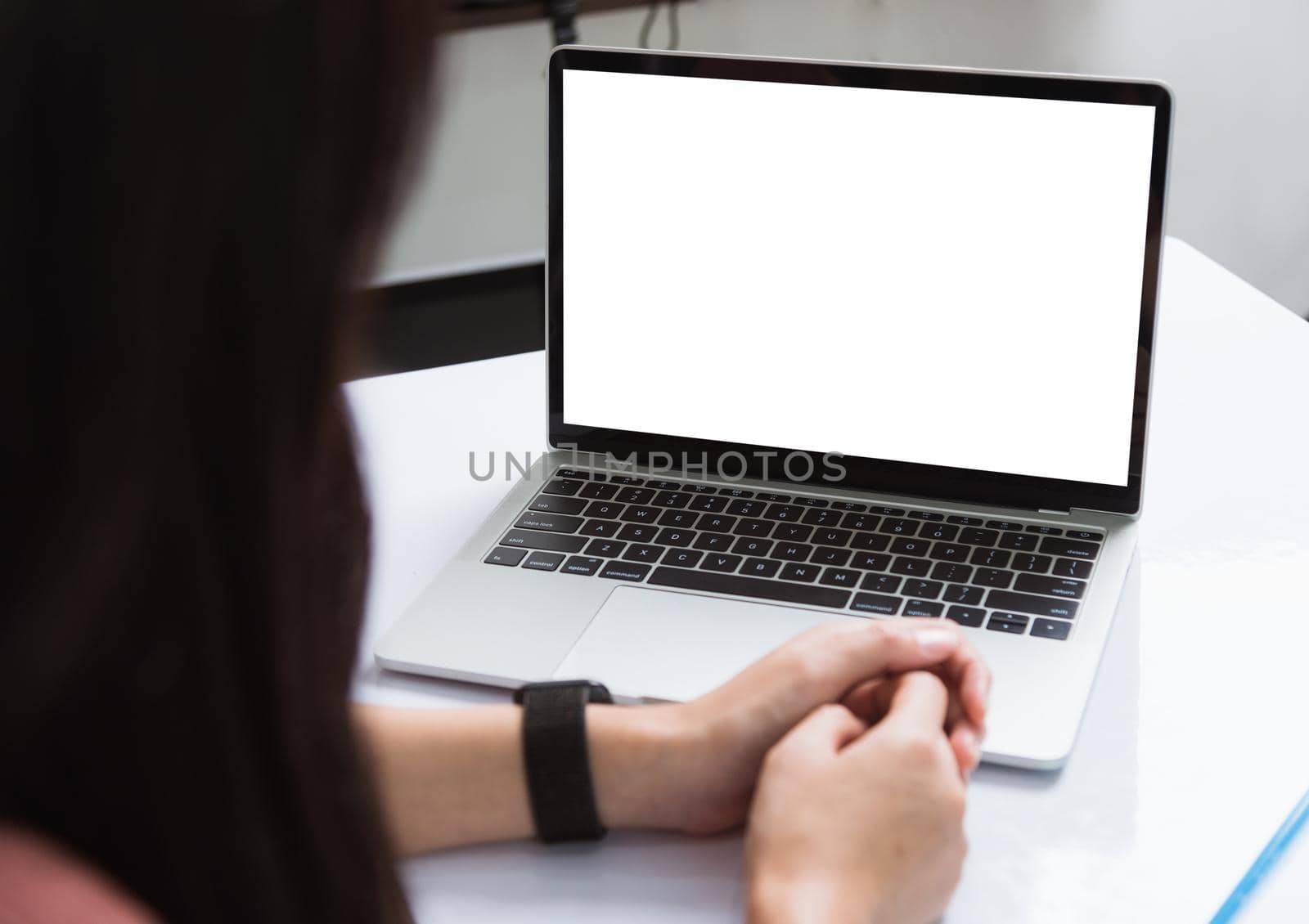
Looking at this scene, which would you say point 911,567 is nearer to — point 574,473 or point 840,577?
point 840,577

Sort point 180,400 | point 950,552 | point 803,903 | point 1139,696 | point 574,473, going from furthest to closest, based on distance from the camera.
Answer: point 574,473
point 950,552
point 1139,696
point 803,903
point 180,400

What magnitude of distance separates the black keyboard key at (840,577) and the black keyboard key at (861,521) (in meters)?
0.05

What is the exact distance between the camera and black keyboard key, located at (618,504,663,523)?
82 cm

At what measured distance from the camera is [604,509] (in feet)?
2.73

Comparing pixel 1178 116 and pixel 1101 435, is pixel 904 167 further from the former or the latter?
pixel 1178 116

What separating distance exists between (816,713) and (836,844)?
0.07 metres

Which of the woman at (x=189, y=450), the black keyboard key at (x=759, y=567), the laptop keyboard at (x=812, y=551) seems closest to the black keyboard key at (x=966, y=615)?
the laptop keyboard at (x=812, y=551)

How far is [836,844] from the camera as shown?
54 cm

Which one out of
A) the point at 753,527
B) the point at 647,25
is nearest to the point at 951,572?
the point at 753,527

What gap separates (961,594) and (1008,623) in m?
0.03

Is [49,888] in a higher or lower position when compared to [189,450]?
lower

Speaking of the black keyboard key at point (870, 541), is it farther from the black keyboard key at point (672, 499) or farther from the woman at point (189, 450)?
the woman at point (189, 450)

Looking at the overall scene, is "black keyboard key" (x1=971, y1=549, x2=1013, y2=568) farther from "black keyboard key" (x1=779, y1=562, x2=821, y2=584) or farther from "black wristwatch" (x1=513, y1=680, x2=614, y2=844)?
"black wristwatch" (x1=513, y1=680, x2=614, y2=844)

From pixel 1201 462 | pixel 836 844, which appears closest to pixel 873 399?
pixel 1201 462
